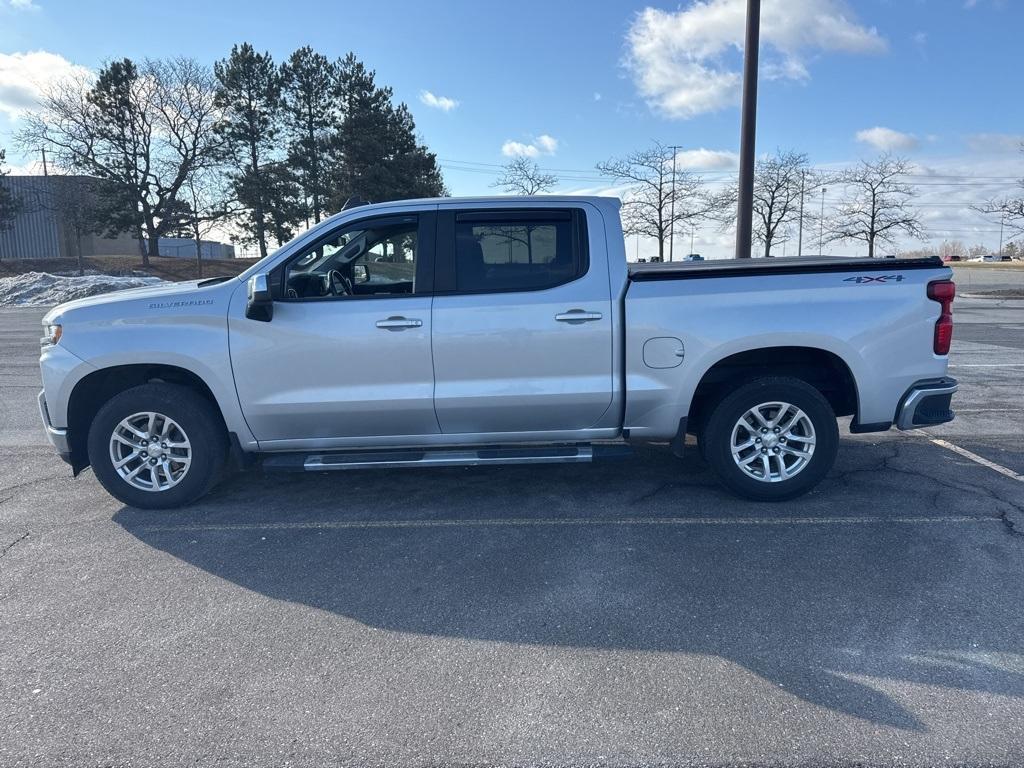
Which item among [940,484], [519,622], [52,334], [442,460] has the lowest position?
[519,622]

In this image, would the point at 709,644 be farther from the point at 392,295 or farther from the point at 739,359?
the point at 392,295

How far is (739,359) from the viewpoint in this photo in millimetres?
5043

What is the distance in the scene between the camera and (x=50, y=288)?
29.1 meters

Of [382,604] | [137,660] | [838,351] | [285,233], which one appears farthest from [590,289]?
[285,233]

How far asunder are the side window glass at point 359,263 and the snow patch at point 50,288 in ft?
80.0

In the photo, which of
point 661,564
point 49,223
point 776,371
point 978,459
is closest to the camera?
point 661,564

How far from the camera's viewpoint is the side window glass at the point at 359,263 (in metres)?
4.96

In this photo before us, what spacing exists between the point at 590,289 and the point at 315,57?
150 ft

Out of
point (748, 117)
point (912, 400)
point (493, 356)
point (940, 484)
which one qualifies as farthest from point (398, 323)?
point (748, 117)

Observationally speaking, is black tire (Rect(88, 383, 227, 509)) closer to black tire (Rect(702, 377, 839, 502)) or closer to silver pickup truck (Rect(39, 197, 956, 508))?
silver pickup truck (Rect(39, 197, 956, 508))

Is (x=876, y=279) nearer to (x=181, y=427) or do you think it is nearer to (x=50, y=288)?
(x=181, y=427)

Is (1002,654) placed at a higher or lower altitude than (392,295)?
lower

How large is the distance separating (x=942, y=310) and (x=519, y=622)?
3542mm

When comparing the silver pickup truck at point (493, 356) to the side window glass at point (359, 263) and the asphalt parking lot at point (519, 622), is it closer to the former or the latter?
the side window glass at point (359, 263)
